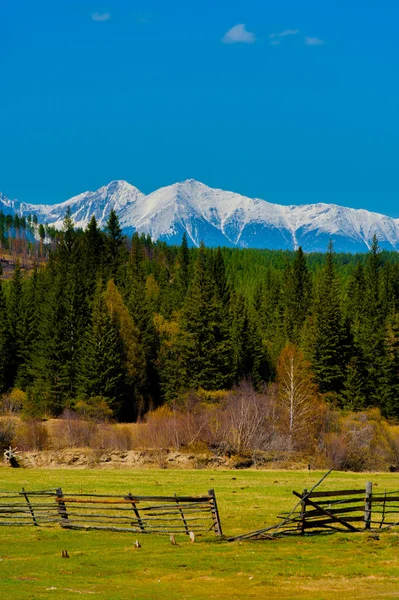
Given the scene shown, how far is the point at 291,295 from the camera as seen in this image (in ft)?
447

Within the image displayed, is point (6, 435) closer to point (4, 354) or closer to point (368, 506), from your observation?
point (368, 506)

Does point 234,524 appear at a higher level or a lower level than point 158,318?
lower

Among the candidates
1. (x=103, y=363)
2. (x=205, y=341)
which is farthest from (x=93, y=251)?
(x=103, y=363)

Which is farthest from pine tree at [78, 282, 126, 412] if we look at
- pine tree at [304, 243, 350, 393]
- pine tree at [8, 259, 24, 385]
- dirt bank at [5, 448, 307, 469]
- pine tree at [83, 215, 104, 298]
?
pine tree at [83, 215, 104, 298]

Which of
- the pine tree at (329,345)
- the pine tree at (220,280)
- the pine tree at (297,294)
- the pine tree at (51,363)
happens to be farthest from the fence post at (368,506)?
the pine tree at (220,280)

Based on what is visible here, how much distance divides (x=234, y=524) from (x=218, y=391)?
5614 cm

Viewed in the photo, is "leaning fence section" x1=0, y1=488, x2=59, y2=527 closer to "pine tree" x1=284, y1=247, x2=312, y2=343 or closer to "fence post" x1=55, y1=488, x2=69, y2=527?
"fence post" x1=55, y1=488, x2=69, y2=527

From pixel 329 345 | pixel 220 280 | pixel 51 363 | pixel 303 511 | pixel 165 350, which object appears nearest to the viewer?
pixel 303 511

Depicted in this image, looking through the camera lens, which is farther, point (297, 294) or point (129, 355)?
point (297, 294)

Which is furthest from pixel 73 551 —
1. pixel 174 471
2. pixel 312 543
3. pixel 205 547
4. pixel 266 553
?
pixel 174 471

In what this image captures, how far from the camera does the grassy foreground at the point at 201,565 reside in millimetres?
17109

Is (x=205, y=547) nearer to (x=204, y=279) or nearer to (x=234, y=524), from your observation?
(x=234, y=524)

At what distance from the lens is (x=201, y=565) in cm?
2041

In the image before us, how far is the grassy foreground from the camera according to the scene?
1711 centimetres
